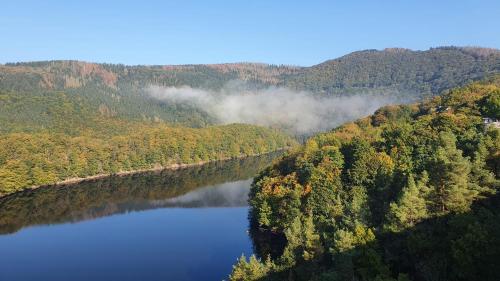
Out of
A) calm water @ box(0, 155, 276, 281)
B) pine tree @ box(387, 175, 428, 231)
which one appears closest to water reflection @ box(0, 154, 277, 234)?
calm water @ box(0, 155, 276, 281)

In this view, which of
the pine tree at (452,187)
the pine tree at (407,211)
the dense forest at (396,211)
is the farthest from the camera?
the pine tree at (452,187)

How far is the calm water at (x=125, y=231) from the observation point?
83.7 meters

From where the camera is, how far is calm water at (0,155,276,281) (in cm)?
8367

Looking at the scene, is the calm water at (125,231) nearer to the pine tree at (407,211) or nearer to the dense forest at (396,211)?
A: the dense forest at (396,211)

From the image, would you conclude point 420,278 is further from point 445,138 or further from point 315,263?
point 445,138

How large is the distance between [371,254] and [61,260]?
6778cm

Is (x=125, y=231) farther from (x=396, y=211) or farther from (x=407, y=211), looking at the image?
(x=407, y=211)

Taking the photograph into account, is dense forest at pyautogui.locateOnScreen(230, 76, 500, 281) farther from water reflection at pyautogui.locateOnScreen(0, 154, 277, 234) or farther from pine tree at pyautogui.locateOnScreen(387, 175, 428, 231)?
water reflection at pyautogui.locateOnScreen(0, 154, 277, 234)

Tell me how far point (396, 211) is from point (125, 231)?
255 ft

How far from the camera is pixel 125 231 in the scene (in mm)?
111312

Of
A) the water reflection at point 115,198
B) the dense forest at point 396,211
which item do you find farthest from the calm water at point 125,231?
the dense forest at point 396,211

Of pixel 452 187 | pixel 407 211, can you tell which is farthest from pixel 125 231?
pixel 452 187

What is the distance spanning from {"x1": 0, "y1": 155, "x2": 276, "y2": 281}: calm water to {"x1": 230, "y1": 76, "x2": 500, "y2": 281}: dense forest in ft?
50.8

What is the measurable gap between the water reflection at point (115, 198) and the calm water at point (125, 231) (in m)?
0.26
